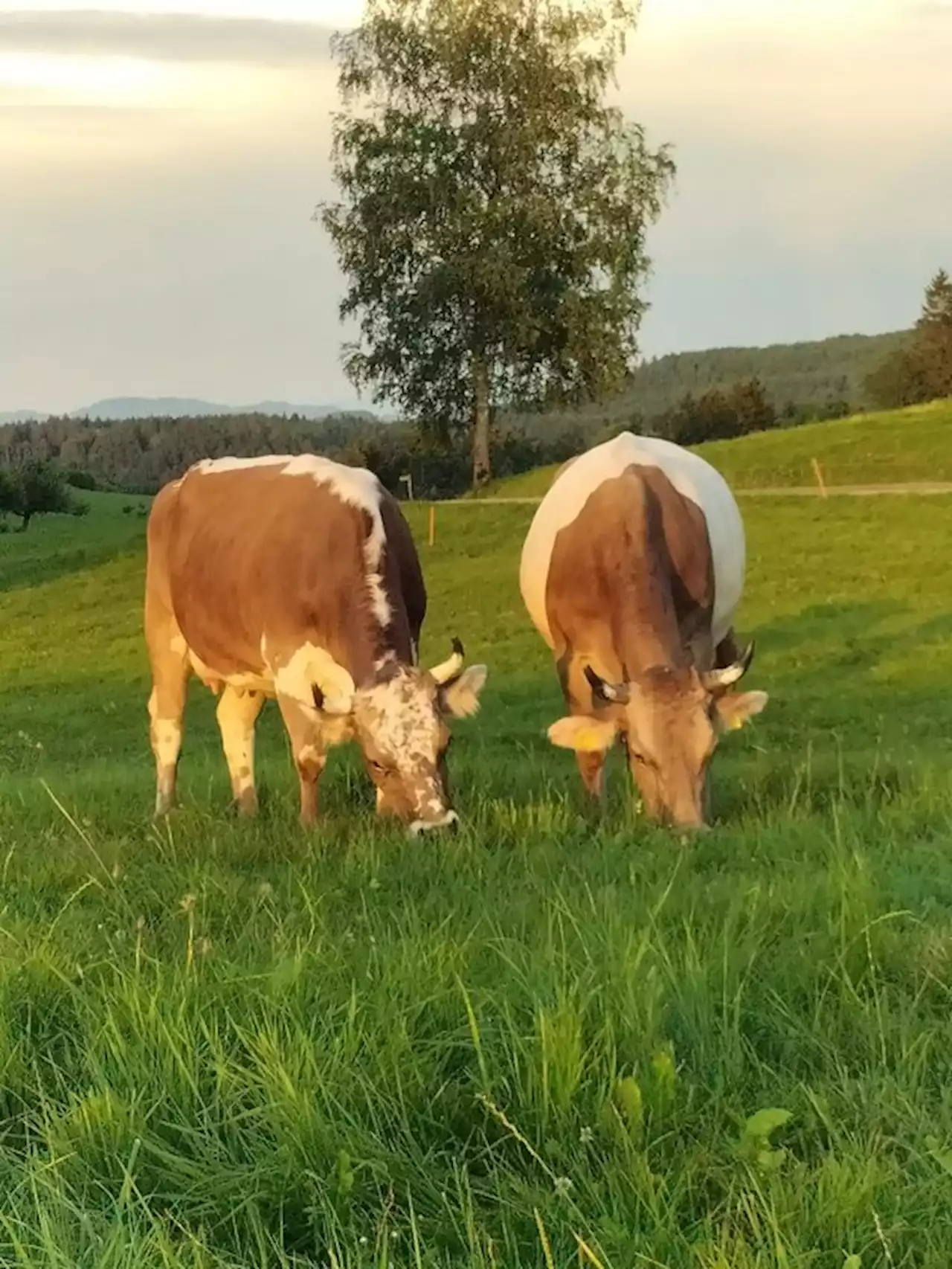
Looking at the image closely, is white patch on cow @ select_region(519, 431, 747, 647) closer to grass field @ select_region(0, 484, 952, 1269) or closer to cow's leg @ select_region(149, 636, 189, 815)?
cow's leg @ select_region(149, 636, 189, 815)

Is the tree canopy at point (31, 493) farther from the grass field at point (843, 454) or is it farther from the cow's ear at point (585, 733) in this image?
the cow's ear at point (585, 733)

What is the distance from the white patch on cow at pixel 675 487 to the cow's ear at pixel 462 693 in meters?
2.26

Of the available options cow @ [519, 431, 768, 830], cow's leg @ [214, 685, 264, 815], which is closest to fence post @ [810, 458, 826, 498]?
cow @ [519, 431, 768, 830]

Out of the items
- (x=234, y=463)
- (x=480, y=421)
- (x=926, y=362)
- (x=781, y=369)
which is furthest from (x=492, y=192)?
(x=781, y=369)

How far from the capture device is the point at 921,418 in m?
46.8

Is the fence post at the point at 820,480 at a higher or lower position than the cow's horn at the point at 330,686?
higher

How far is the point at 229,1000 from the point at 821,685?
14855 mm

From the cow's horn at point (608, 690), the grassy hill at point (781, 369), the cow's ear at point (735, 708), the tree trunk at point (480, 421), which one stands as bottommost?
the cow's ear at point (735, 708)

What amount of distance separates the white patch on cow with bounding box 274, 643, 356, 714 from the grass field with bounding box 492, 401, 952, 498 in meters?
32.6

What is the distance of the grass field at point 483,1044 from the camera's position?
8.88 ft

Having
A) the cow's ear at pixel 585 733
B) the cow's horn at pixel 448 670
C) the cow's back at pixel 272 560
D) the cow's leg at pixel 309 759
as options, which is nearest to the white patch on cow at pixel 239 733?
the cow's back at pixel 272 560

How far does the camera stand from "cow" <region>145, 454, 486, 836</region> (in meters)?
7.29

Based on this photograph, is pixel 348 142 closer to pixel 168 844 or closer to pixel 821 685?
pixel 821 685

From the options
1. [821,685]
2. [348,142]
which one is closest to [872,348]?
[348,142]
